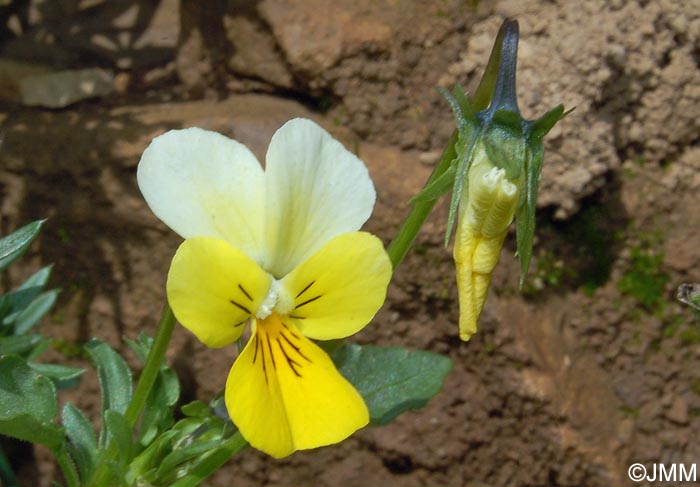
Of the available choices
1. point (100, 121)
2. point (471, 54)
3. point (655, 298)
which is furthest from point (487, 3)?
point (100, 121)

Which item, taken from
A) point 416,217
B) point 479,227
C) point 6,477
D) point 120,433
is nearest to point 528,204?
point 479,227

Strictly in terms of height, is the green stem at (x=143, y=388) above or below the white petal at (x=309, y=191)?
below

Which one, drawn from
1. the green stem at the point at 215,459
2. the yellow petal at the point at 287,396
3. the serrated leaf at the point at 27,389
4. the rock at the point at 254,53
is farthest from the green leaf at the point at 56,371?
the rock at the point at 254,53

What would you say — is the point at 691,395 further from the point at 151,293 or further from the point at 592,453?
the point at 151,293

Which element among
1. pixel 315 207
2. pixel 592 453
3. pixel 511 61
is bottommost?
pixel 592 453

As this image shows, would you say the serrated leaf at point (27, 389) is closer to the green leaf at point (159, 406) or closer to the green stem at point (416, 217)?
the green leaf at point (159, 406)
